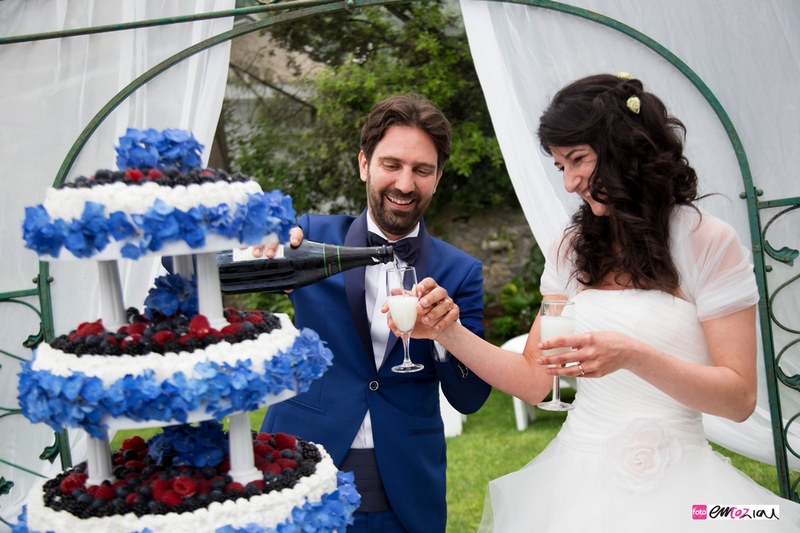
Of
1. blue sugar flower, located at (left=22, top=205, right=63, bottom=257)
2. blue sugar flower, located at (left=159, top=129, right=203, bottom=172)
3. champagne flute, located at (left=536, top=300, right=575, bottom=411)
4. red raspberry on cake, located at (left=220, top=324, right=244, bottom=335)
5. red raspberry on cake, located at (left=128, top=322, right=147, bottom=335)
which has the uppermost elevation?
blue sugar flower, located at (left=159, top=129, right=203, bottom=172)

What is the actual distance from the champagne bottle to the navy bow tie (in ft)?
0.52

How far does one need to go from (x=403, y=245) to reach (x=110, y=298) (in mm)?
1160

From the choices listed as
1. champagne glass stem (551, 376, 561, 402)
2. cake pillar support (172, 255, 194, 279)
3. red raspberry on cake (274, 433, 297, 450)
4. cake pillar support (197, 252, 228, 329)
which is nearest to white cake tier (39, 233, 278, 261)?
cake pillar support (197, 252, 228, 329)

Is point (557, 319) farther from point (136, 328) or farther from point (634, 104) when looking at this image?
point (136, 328)

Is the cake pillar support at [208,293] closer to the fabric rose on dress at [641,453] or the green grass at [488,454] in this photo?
the fabric rose on dress at [641,453]

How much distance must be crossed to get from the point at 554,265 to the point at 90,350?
5.08ft

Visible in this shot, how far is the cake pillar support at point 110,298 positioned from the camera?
1.69 m

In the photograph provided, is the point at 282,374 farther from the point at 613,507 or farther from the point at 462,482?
the point at 462,482

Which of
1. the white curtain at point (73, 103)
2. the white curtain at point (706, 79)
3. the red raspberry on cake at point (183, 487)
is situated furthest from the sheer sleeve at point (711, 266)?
the white curtain at point (73, 103)

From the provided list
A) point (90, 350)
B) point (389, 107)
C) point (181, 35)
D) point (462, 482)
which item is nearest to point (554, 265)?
point (389, 107)

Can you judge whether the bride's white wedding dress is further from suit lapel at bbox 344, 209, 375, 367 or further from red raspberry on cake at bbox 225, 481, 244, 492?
red raspberry on cake at bbox 225, 481, 244, 492

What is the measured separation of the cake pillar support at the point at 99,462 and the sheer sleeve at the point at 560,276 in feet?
4.64

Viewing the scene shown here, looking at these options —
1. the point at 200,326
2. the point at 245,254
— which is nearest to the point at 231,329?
the point at 200,326

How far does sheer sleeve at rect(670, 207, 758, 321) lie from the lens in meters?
2.14
